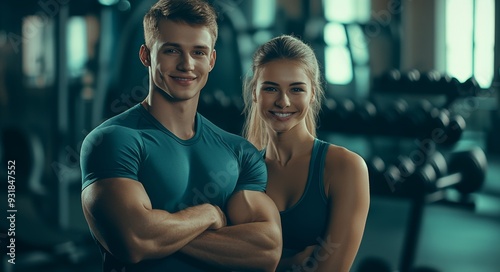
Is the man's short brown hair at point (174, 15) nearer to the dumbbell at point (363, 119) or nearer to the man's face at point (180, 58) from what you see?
the man's face at point (180, 58)

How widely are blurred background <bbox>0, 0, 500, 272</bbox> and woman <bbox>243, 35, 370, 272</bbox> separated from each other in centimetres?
4

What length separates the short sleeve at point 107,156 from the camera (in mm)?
287

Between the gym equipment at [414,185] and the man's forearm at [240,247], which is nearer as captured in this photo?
the man's forearm at [240,247]

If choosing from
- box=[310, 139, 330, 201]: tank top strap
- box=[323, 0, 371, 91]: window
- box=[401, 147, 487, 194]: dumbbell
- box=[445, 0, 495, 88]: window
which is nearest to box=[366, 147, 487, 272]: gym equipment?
box=[401, 147, 487, 194]: dumbbell

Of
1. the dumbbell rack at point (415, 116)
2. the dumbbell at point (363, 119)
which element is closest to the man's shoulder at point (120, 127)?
the dumbbell rack at point (415, 116)

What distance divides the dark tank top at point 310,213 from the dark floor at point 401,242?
0.92 meters

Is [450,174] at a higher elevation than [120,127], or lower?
lower

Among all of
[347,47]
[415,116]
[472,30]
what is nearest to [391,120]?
[415,116]

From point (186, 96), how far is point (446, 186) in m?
1.34

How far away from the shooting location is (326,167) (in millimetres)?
348

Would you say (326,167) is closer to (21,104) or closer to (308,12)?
(308,12)

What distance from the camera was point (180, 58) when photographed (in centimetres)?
31

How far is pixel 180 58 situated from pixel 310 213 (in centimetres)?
12

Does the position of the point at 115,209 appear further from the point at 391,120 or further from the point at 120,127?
the point at 391,120
